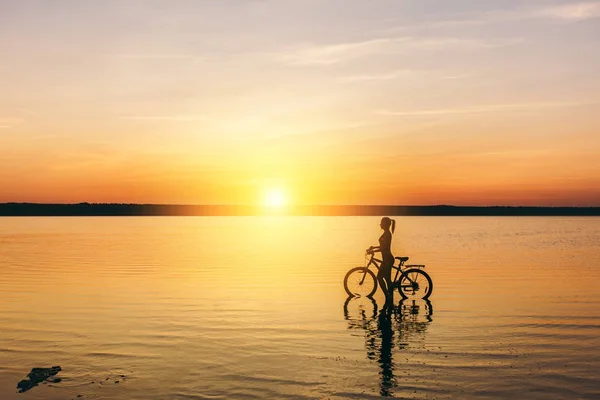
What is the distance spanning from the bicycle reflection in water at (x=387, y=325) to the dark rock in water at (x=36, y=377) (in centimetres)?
614

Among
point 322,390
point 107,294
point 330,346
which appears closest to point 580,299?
point 330,346

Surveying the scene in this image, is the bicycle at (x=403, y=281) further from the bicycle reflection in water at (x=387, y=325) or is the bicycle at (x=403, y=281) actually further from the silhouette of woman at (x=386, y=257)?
the bicycle reflection in water at (x=387, y=325)

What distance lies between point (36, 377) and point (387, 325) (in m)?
9.27

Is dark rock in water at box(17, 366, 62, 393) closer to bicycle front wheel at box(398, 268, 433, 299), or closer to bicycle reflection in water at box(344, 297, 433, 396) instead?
bicycle reflection in water at box(344, 297, 433, 396)

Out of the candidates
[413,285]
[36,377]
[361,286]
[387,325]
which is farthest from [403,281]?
[36,377]

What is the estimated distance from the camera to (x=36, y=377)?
11.3 metres

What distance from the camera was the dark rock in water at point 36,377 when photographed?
35.2ft

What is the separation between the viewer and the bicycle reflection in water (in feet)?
40.7

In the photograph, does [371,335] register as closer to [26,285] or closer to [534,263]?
[26,285]

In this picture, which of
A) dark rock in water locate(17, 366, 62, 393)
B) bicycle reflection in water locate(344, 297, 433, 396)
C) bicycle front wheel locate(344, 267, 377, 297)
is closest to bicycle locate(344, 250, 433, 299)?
bicycle front wheel locate(344, 267, 377, 297)

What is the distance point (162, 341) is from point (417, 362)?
20.2ft

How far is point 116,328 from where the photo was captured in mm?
16406

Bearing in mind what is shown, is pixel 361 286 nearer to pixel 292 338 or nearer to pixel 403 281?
pixel 403 281

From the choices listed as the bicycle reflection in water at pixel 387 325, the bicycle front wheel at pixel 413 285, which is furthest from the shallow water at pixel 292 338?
the bicycle front wheel at pixel 413 285
